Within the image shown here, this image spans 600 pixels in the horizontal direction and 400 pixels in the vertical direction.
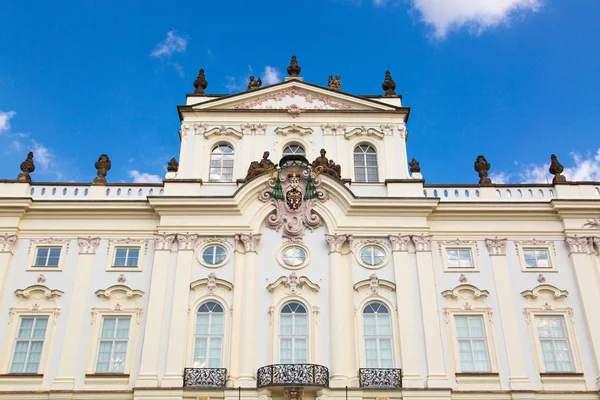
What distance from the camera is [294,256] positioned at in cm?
2284

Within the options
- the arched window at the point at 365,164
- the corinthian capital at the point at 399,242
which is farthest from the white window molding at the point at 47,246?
the corinthian capital at the point at 399,242

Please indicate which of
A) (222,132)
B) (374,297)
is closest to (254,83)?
(222,132)

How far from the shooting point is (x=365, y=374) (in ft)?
66.6

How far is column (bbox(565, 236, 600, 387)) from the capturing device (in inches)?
836

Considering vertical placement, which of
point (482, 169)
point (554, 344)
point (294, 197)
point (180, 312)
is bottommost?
point (554, 344)

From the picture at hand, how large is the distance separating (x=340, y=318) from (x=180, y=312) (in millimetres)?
5645

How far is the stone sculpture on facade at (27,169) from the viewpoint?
2436 cm

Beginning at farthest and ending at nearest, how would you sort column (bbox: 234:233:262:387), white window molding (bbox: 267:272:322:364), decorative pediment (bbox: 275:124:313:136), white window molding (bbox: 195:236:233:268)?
decorative pediment (bbox: 275:124:313:136) → white window molding (bbox: 195:236:233:268) → white window molding (bbox: 267:272:322:364) → column (bbox: 234:233:262:387)

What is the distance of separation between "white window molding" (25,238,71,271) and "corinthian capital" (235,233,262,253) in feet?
21.6

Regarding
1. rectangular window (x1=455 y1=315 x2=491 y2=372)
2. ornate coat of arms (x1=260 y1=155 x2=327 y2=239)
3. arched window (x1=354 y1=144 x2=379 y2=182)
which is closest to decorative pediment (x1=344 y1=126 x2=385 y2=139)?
arched window (x1=354 y1=144 x2=379 y2=182)

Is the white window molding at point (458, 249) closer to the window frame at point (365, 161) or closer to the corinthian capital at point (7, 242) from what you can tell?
the window frame at point (365, 161)

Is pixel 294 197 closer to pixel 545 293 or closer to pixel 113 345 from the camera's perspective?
pixel 113 345

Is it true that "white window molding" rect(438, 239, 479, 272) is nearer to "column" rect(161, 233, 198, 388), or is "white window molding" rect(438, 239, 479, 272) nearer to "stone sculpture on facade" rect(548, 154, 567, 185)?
"stone sculpture on facade" rect(548, 154, 567, 185)

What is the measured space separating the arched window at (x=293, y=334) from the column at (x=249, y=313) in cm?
99
